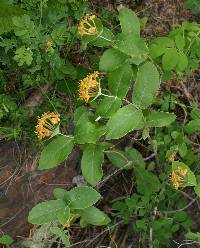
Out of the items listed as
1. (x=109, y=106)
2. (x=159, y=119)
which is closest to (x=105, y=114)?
(x=109, y=106)

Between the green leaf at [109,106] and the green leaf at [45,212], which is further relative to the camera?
the green leaf at [45,212]

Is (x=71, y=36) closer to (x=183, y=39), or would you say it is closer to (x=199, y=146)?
Answer: (x=183, y=39)

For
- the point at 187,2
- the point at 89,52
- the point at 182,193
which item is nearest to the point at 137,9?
the point at 187,2

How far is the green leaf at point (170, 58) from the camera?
224 cm

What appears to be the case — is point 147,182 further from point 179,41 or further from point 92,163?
point 179,41

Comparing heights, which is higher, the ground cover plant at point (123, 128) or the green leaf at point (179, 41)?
the green leaf at point (179, 41)

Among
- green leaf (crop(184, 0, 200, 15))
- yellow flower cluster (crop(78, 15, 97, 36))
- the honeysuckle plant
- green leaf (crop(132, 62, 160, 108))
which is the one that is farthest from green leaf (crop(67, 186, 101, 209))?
green leaf (crop(184, 0, 200, 15))

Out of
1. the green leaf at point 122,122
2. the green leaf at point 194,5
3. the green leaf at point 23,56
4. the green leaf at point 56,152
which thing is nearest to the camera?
the green leaf at point 122,122

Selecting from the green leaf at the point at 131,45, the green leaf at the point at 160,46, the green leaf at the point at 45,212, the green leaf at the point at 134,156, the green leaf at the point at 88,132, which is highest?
the green leaf at the point at 131,45

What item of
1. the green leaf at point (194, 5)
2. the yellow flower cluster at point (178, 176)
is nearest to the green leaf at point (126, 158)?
the yellow flower cluster at point (178, 176)

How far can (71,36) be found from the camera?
2.65 meters

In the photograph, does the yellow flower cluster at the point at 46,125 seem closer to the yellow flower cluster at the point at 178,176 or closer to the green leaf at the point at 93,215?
the green leaf at the point at 93,215

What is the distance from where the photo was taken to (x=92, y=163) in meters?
2.04

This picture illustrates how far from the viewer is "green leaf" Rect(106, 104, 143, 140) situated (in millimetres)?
1848
